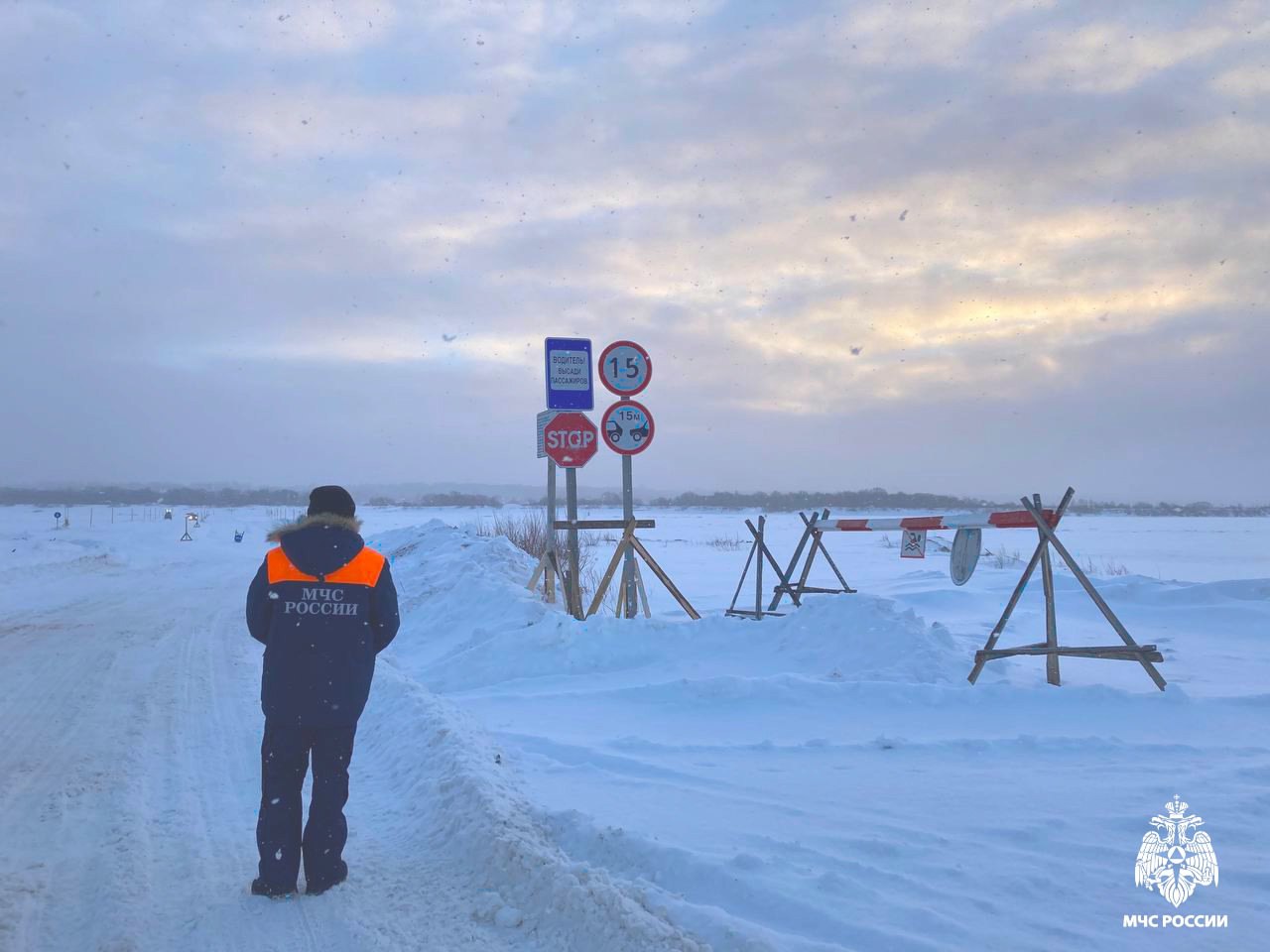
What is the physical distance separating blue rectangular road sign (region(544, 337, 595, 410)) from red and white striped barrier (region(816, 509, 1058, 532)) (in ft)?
11.8

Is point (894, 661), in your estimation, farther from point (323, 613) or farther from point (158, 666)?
point (158, 666)

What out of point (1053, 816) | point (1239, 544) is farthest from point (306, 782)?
point (1239, 544)

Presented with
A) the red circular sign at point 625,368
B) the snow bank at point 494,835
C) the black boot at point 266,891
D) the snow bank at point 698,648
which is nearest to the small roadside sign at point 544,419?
the red circular sign at point 625,368

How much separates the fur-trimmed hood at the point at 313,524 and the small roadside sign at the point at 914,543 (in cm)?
705

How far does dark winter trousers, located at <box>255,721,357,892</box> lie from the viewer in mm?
3924

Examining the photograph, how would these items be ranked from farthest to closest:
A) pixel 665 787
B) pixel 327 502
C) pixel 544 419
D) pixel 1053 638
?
pixel 544 419, pixel 1053 638, pixel 665 787, pixel 327 502

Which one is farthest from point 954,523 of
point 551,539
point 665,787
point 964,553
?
point 551,539

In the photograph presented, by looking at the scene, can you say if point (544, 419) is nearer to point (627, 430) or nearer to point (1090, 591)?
point (627, 430)

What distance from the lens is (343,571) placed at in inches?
159

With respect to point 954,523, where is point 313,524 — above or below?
above

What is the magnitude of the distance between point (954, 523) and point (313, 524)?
649 cm

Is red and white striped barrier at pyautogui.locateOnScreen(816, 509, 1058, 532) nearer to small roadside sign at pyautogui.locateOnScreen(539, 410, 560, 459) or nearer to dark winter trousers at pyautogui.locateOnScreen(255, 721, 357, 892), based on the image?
small roadside sign at pyautogui.locateOnScreen(539, 410, 560, 459)

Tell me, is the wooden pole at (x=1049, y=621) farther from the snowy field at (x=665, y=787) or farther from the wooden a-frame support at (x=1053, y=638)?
the snowy field at (x=665, y=787)

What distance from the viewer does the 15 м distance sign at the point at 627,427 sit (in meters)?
10.3
